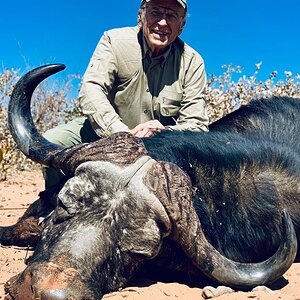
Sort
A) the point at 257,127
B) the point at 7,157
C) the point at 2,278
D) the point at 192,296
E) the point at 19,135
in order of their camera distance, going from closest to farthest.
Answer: the point at 192,296 → the point at 2,278 → the point at 19,135 → the point at 257,127 → the point at 7,157

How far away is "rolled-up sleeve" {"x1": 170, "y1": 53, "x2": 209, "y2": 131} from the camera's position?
5172 mm

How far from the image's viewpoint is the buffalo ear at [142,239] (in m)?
3.04

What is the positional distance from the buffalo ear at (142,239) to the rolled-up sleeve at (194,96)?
2134 millimetres

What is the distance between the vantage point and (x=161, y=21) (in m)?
4.95

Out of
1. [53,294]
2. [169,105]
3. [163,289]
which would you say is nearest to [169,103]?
[169,105]

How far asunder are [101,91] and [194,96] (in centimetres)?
96

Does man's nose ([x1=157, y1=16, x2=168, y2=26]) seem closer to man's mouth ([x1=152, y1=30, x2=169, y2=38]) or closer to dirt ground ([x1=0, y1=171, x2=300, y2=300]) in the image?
man's mouth ([x1=152, y1=30, x2=169, y2=38])

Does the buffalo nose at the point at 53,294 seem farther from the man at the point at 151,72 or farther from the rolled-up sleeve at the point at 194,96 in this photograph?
the rolled-up sleeve at the point at 194,96

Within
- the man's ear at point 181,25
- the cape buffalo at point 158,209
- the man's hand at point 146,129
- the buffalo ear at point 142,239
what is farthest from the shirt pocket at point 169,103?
the buffalo ear at point 142,239

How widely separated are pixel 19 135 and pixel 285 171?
1.82m

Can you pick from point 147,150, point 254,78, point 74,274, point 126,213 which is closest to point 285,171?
point 147,150

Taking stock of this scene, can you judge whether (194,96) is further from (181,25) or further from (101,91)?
(101,91)

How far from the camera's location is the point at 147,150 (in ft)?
11.3

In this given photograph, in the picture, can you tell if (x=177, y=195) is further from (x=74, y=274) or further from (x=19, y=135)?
(x=19, y=135)
